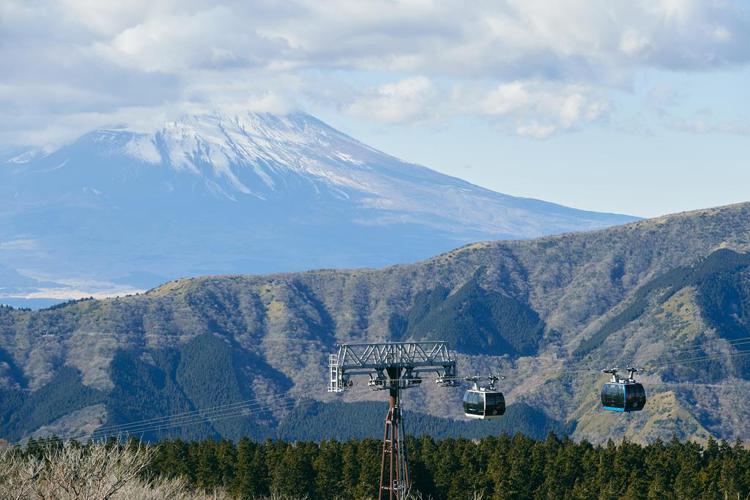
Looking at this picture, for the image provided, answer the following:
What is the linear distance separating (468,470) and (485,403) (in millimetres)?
73557

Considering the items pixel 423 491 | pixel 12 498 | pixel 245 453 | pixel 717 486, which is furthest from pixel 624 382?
pixel 245 453

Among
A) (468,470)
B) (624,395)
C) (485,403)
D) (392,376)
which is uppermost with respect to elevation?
(392,376)

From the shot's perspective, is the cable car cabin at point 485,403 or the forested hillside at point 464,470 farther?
the forested hillside at point 464,470

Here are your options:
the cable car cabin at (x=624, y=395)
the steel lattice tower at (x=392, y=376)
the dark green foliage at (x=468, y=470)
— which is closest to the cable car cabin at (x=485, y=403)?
the steel lattice tower at (x=392, y=376)

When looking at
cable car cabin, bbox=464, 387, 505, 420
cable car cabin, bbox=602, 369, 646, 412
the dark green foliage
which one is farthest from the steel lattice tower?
the dark green foliage

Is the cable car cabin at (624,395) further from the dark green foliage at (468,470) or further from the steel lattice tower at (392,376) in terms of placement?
the dark green foliage at (468,470)

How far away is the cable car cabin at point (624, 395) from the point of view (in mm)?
90625

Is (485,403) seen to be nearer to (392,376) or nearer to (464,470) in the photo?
(392,376)

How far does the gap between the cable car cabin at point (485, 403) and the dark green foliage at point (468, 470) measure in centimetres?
6092

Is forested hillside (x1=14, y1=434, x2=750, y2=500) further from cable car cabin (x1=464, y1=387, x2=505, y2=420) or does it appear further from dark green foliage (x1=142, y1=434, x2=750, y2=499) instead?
cable car cabin (x1=464, y1=387, x2=505, y2=420)

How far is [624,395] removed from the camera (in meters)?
90.6

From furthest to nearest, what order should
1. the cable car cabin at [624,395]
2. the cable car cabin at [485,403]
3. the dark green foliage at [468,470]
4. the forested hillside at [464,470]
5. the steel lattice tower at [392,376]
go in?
the dark green foliage at [468,470]
the forested hillside at [464,470]
the steel lattice tower at [392,376]
the cable car cabin at [624,395]
the cable car cabin at [485,403]

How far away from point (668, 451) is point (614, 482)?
1695 centimetres

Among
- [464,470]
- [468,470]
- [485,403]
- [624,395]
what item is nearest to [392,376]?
[485,403]
